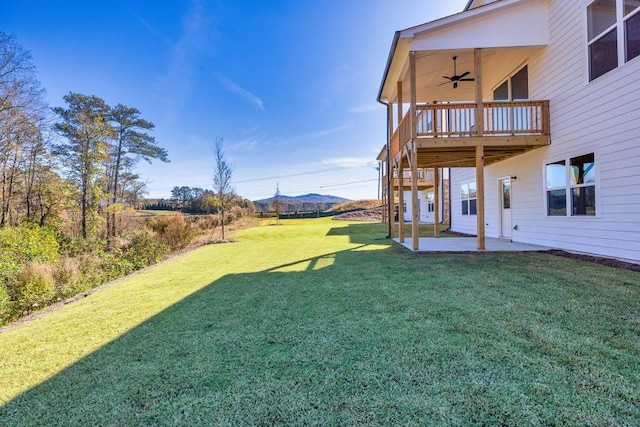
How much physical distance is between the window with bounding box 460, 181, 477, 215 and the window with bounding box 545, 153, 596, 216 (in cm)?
356

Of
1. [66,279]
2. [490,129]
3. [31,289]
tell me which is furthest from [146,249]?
[490,129]

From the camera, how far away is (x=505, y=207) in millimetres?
9031

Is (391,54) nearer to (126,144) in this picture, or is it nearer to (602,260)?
(602,260)

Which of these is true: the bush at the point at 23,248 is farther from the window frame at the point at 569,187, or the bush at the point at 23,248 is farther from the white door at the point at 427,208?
the white door at the point at 427,208

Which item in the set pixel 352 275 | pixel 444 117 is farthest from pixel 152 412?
pixel 444 117

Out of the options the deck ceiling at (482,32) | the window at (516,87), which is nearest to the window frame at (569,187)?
the window at (516,87)

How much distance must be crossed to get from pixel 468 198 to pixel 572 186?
4842 mm

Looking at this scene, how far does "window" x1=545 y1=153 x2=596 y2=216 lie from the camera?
19.1 ft

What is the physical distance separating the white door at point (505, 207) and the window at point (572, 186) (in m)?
1.76

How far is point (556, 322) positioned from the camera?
2756 mm

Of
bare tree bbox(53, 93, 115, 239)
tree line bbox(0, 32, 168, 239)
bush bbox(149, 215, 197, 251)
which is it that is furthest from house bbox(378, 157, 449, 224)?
tree line bbox(0, 32, 168, 239)

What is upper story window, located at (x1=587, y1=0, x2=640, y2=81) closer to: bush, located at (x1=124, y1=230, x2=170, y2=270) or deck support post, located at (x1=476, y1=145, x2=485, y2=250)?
Result: deck support post, located at (x1=476, y1=145, x2=485, y2=250)

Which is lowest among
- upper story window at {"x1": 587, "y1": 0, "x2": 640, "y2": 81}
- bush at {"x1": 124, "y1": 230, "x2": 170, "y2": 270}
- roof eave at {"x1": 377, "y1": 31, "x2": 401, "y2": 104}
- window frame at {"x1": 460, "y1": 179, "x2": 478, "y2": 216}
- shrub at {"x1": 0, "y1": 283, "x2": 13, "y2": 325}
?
shrub at {"x1": 0, "y1": 283, "x2": 13, "y2": 325}

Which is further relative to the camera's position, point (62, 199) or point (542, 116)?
point (62, 199)
